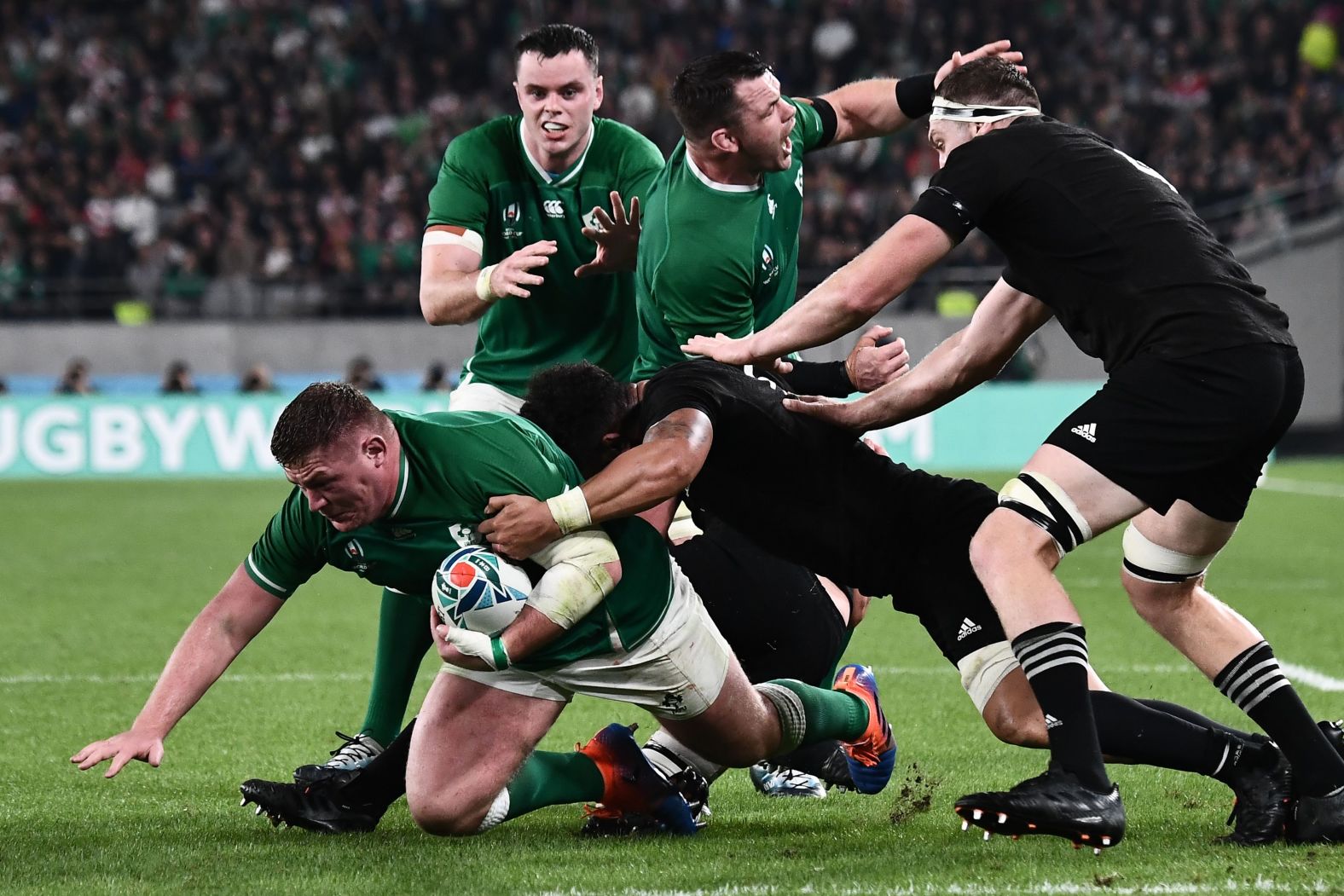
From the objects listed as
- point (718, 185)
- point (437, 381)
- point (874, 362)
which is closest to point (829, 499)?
point (874, 362)

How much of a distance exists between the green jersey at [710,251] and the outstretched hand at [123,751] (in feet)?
7.18

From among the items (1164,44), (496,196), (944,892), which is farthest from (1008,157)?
(1164,44)

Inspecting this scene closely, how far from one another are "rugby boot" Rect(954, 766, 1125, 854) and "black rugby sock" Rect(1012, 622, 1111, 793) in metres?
0.09

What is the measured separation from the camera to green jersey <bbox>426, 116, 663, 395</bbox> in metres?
6.04

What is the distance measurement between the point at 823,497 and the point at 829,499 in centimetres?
2

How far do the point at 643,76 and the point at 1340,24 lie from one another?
32.8ft

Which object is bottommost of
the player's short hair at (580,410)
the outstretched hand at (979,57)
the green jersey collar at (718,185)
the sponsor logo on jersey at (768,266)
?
the player's short hair at (580,410)

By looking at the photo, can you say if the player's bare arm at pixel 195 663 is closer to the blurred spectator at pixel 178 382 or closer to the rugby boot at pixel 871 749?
the rugby boot at pixel 871 749

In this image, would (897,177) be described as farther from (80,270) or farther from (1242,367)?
(1242,367)

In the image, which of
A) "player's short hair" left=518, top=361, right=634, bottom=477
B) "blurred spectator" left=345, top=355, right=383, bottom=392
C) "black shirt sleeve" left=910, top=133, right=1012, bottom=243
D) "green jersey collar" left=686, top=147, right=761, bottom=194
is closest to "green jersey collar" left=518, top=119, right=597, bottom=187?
"green jersey collar" left=686, top=147, right=761, bottom=194

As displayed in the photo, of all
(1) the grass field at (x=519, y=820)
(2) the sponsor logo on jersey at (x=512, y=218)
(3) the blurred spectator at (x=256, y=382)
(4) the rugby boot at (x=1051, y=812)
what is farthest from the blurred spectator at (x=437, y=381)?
(4) the rugby boot at (x=1051, y=812)

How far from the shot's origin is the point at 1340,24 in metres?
23.9

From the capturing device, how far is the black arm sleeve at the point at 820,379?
203 inches

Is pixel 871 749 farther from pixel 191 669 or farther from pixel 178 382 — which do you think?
pixel 178 382
